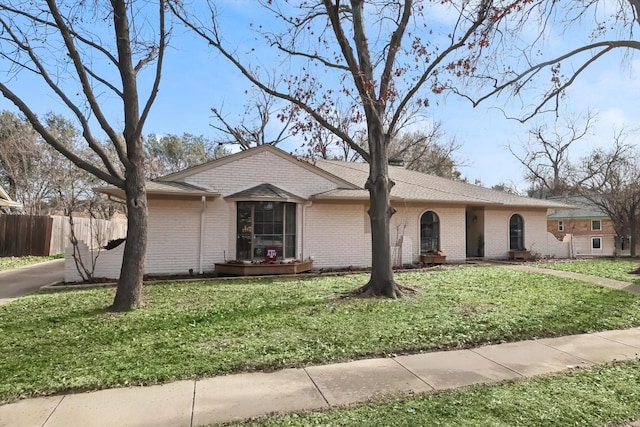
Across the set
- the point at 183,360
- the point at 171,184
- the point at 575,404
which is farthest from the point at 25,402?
the point at 171,184

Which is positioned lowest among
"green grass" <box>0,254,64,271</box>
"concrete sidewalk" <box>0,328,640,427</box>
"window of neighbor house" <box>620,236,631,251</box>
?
"concrete sidewalk" <box>0,328,640,427</box>

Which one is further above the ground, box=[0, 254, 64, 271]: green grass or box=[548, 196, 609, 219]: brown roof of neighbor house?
box=[548, 196, 609, 219]: brown roof of neighbor house

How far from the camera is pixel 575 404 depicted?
3564 mm

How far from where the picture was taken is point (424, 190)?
53.5 feet

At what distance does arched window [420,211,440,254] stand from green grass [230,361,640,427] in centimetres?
1174

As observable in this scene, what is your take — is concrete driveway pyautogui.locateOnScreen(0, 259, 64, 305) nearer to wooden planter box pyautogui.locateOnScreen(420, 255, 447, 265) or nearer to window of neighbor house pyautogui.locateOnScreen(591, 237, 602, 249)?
wooden planter box pyautogui.locateOnScreen(420, 255, 447, 265)

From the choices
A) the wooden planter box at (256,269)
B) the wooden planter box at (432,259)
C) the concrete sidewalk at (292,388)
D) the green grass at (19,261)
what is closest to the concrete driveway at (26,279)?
the green grass at (19,261)

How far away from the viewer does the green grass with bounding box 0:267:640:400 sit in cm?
446

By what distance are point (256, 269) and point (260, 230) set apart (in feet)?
4.25

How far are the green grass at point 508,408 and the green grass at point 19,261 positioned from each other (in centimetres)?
1626

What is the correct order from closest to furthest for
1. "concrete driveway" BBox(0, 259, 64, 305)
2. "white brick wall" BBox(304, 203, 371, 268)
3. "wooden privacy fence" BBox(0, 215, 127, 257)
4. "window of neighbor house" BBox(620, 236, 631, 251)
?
"concrete driveway" BBox(0, 259, 64, 305) < "white brick wall" BBox(304, 203, 371, 268) < "wooden privacy fence" BBox(0, 215, 127, 257) < "window of neighbor house" BBox(620, 236, 631, 251)

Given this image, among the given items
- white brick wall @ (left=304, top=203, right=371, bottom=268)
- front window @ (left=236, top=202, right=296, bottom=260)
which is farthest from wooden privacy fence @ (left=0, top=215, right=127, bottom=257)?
white brick wall @ (left=304, top=203, right=371, bottom=268)

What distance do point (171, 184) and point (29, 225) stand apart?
11128 millimetres

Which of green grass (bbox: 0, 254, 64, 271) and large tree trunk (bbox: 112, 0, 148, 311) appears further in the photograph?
green grass (bbox: 0, 254, 64, 271)
